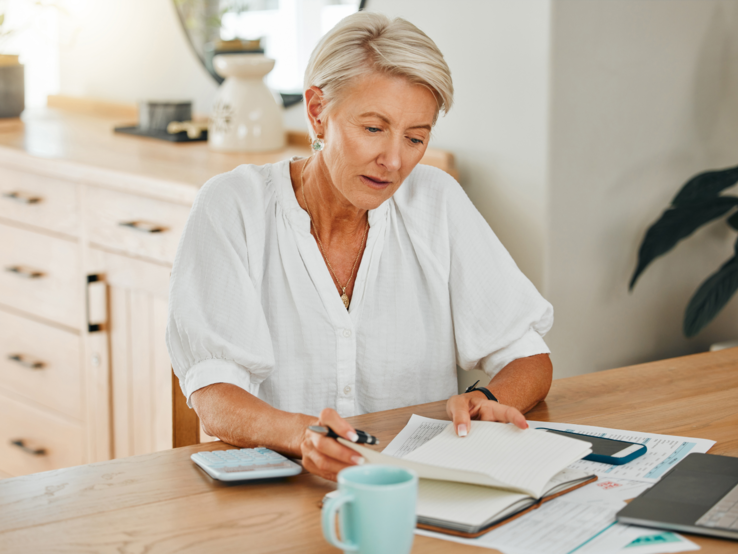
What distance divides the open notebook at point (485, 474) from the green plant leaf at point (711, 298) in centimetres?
101

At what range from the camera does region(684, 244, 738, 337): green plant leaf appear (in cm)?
182

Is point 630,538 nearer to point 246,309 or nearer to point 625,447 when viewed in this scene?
point 625,447

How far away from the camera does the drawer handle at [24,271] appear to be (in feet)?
7.75

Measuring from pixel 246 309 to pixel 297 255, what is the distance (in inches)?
6.6

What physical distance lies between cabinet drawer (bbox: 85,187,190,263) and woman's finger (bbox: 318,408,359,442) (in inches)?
43.6

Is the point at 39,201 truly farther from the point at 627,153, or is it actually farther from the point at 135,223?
the point at 627,153

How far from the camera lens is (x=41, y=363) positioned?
2.40 meters

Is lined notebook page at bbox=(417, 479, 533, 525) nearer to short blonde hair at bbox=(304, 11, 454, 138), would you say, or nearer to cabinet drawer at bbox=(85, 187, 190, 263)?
short blonde hair at bbox=(304, 11, 454, 138)

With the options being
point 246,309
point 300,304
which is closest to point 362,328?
point 300,304

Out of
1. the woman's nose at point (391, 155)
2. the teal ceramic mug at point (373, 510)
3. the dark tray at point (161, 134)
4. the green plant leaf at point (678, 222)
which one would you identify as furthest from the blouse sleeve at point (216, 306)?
the dark tray at point (161, 134)

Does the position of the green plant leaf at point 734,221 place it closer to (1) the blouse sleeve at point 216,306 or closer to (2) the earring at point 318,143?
(2) the earring at point 318,143

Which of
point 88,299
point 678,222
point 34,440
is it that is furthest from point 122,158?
point 678,222

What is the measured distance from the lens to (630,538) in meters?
0.77

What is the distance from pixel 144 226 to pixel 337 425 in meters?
1.28
